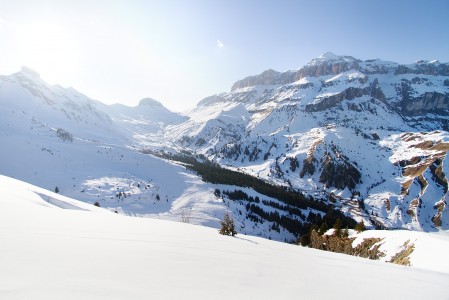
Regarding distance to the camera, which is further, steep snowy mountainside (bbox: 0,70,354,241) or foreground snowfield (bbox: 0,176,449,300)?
steep snowy mountainside (bbox: 0,70,354,241)

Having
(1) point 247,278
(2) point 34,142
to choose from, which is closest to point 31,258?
(1) point 247,278

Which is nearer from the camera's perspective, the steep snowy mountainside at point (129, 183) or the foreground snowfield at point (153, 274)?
the foreground snowfield at point (153, 274)

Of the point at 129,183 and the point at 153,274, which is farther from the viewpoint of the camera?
the point at 129,183

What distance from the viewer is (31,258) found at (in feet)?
14.8

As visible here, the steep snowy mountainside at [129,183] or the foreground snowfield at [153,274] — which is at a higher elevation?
the foreground snowfield at [153,274]

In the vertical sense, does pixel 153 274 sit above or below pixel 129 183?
above

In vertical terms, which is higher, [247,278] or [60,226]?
[247,278]

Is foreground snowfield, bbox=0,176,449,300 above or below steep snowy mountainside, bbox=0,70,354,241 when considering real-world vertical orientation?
above

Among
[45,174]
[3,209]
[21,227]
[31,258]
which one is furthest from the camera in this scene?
[45,174]

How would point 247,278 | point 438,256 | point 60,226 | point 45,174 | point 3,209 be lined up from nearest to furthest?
point 247,278 < point 60,226 < point 3,209 < point 438,256 < point 45,174

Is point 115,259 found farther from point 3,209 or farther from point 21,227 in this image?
point 3,209

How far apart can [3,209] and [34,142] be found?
141974 millimetres

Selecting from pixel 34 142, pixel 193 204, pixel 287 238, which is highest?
pixel 34 142

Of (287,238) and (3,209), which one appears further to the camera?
(287,238)
